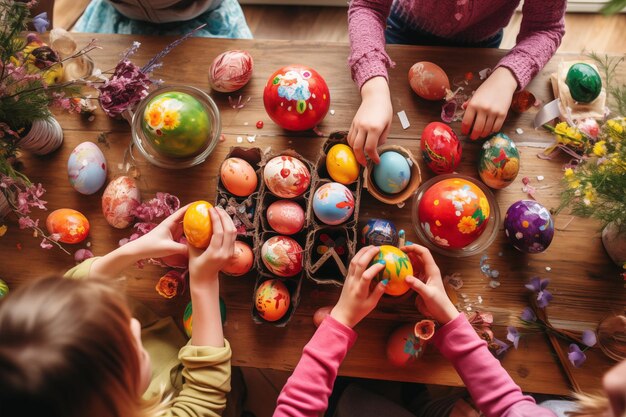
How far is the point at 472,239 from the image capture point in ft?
3.27

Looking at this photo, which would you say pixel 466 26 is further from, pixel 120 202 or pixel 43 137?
pixel 43 137

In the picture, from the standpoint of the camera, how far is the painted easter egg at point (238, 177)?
1.01 metres

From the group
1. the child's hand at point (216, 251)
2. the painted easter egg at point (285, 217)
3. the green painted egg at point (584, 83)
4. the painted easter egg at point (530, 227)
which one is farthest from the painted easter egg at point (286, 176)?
the green painted egg at point (584, 83)

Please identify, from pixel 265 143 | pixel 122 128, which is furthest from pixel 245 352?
pixel 122 128

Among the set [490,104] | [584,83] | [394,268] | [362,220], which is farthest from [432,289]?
[584,83]

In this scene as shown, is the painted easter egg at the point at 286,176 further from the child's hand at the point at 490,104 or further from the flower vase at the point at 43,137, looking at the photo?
the flower vase at the point at 43,137

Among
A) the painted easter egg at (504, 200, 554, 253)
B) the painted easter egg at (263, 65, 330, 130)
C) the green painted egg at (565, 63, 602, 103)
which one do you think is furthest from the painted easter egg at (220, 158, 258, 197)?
the green painted egg at (565, 63, 602, 103)

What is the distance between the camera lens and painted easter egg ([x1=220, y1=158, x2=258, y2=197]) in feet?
3.31

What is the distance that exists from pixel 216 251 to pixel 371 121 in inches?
18.2

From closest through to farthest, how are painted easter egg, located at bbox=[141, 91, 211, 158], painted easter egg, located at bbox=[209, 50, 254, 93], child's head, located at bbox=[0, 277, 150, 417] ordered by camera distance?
child's head, located at bbox=[0, 277, 150, 417]
painted easter egg, located at bbox=[141, 91, 211, 158]
painted easter egg, located at bbox=[209, 50, 254, 93]

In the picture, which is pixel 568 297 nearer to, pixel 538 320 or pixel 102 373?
pixel 538 320

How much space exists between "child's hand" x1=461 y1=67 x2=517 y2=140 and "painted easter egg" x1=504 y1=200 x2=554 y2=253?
20 centimetres

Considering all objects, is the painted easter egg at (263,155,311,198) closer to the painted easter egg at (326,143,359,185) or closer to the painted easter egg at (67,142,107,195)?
the painted easter egg at (326,143,359,185)

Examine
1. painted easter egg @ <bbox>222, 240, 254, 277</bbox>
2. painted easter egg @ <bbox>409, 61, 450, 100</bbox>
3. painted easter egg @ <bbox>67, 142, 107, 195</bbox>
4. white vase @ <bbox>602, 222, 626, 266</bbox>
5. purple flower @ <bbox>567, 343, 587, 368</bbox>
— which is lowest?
purple flower @ <bbox>567, 343, 587, 368</bbox>
